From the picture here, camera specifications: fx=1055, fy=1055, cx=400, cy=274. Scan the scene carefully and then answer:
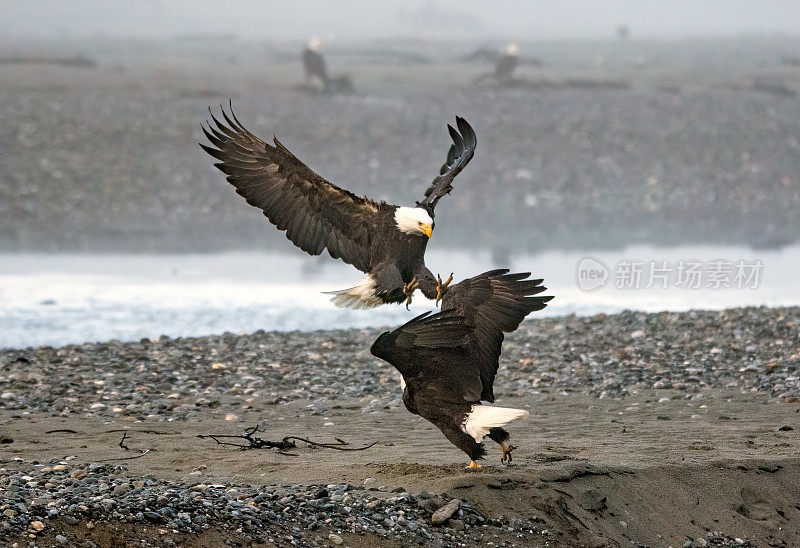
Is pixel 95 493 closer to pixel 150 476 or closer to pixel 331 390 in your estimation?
pixel 150 476

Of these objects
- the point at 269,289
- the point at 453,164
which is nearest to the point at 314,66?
the point at 269,289

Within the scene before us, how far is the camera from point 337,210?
5020 millimetres

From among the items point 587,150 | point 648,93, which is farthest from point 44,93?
point 648,93

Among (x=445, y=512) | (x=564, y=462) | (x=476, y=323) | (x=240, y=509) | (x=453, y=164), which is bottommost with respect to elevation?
(x=240, y=509)

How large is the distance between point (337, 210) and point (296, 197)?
0.21 meters

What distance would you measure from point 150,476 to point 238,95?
15.1 meters

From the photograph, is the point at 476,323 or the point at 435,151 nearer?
the point at 476,323

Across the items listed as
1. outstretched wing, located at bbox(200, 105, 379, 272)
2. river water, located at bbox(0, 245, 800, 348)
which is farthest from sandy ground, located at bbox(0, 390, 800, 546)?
river water, located at bbox(0, 245, 800, 348)

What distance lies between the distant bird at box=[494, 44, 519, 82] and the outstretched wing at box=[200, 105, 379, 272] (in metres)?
15.0

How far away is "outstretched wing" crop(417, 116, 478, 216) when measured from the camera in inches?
188

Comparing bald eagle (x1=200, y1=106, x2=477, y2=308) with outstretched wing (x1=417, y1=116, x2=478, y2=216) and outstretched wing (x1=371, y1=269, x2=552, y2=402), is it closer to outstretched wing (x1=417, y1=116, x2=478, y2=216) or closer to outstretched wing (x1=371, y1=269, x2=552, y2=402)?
outstretched wing (x1=417, y1=116, x2=478, y2=216)

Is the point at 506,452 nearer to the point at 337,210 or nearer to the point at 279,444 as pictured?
the point at 279,444

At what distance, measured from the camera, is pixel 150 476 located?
4199 mm

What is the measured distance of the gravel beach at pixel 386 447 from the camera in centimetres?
381
